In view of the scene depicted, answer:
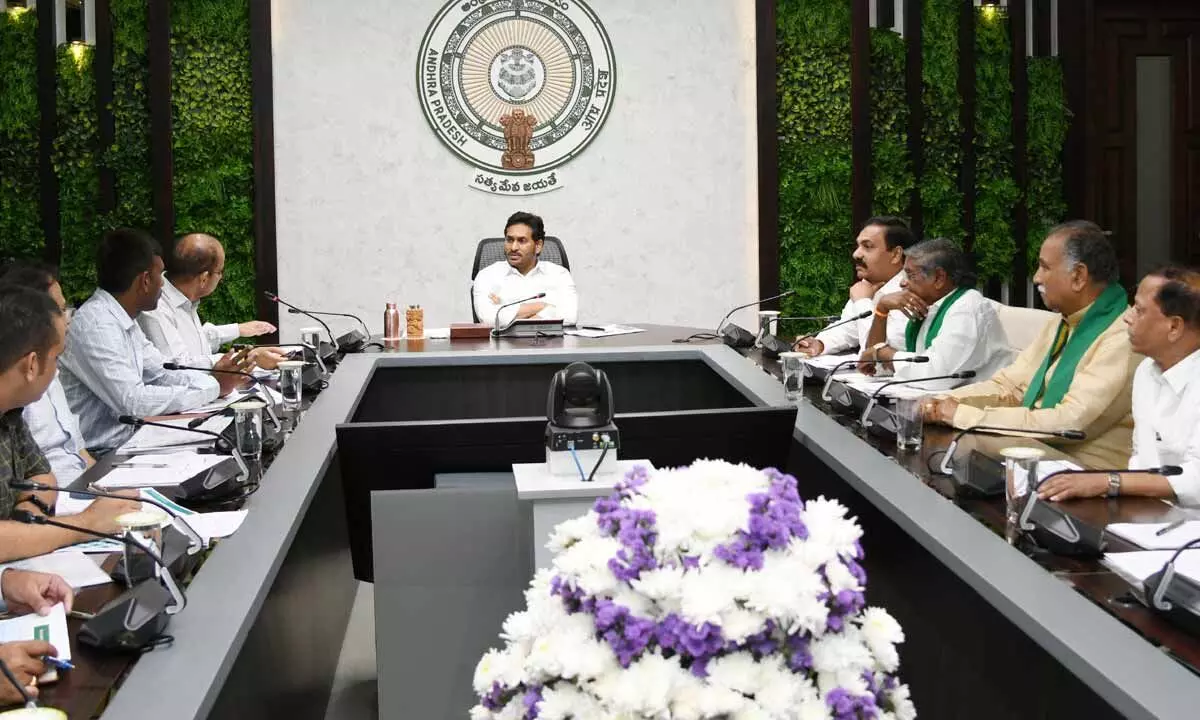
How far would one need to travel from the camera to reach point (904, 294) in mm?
4207

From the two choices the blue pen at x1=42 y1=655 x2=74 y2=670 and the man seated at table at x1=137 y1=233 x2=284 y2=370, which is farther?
the man seated at table at x1=137 y1=233 x2=284 y2=370

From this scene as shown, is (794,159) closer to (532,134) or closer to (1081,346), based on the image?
(532,134)

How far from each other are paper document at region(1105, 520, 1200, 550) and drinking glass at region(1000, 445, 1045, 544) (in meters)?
0.14

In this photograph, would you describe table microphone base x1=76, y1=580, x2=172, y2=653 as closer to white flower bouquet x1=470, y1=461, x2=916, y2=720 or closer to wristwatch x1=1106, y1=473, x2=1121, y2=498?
white flower bouquet x1=470, y1=461, x2=916, y2=720

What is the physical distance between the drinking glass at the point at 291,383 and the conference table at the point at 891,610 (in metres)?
0.43

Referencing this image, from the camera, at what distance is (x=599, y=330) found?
5.27 m

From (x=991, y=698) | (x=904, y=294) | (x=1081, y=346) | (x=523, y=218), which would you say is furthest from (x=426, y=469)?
(x=523, y=218)

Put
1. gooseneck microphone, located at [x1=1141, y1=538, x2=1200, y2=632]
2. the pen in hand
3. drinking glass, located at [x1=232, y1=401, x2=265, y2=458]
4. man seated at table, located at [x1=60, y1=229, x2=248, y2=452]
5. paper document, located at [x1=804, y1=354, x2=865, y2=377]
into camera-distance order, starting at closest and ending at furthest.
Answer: gooseneck microphone, located at [x1=1141, y1=538, x2=1200, y2=632] → the pen in hand → drinking glass, located at [x1=232, y1=401, x2=265, y2=458] → man seated at table, located at [x1=60, y1=229, x2=248, y2=452] → paper document, located at [x1=804, y1=354, x2=865, y2=377]

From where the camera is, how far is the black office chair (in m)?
5.79

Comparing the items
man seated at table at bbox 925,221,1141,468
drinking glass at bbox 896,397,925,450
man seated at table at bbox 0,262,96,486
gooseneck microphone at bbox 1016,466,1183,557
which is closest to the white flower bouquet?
gooseneck microphone at bbox 1016,466,1183,557

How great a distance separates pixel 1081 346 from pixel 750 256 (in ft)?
13.6

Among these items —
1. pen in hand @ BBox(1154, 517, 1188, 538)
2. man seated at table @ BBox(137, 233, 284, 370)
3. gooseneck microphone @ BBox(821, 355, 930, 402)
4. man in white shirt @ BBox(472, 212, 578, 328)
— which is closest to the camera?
pen in hand @ BBox(1154, 517, 1188, 538)

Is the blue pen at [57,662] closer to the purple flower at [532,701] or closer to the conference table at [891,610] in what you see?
the conference table at [891,610]

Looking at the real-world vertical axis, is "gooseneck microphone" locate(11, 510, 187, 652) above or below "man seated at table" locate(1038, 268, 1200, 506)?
below
